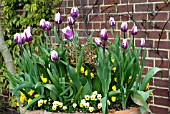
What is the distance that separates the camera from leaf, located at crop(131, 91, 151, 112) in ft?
6.52

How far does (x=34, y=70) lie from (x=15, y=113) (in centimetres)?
255

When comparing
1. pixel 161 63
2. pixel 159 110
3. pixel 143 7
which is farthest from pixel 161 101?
pixel 143 7

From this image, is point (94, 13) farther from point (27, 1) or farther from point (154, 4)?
point (27, 1)

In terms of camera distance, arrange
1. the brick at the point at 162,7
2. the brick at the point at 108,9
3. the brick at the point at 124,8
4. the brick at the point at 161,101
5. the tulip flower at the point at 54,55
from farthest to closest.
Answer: the brick at the point at 108,9
the brick at the point at 124,8
the brick at the point at 161,101
the brick at the point at 162,7
the tulip flower at the point at 54,55

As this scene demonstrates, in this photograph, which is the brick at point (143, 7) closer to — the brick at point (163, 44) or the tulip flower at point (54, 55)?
the brick at point (163, 44)

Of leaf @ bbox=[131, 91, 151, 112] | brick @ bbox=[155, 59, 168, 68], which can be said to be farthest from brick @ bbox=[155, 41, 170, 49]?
leaf @ bbox=[131, 91, 151, 112]

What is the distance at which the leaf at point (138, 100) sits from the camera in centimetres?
199

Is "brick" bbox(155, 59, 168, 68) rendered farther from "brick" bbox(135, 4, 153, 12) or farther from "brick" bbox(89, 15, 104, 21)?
"brick" bbox(89, 15, 104, 21)

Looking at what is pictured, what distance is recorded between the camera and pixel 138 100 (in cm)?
204

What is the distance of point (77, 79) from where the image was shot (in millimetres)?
2029

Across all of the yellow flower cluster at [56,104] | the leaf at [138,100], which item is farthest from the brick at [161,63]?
the yellow flower cluster at [56,104]

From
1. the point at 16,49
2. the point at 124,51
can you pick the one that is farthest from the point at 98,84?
the point at 16,49

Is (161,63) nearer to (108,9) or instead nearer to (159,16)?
(159,16)

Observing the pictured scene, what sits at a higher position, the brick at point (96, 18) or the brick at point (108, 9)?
the brick at point (108, 9)
